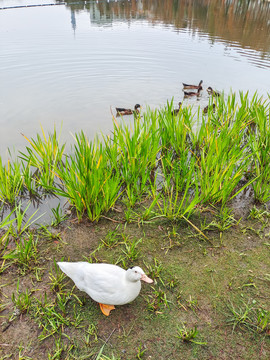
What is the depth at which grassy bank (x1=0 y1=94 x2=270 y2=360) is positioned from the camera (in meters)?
1.96

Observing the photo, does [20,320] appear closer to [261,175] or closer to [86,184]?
[86,184]

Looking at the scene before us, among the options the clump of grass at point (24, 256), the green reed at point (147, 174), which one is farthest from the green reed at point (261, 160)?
the clump of grass at point (24, 256)

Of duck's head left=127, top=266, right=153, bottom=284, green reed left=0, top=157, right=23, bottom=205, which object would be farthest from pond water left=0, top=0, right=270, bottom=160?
duck's head left=127, top=266, right=153, bottom=284

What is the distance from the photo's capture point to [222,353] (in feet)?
6.29

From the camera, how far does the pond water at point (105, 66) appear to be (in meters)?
5.90

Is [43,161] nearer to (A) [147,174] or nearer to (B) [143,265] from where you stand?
(A) [147,174]

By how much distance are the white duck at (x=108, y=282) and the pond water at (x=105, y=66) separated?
3.22 meters

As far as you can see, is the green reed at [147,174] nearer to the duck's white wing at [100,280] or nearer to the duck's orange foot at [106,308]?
the duck's white wing at [100,280]

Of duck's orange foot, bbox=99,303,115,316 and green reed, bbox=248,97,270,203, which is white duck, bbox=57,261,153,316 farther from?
green reed, bbox=248,97,270,203

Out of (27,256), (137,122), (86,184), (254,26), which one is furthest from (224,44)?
(27,256)

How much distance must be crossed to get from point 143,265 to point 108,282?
2.05ft

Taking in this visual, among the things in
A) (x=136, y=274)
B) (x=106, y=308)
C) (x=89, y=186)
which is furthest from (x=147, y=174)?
(x=106, y=308)

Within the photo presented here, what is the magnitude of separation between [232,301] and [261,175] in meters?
1.63

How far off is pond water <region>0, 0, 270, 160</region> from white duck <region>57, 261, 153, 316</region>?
127 inches
